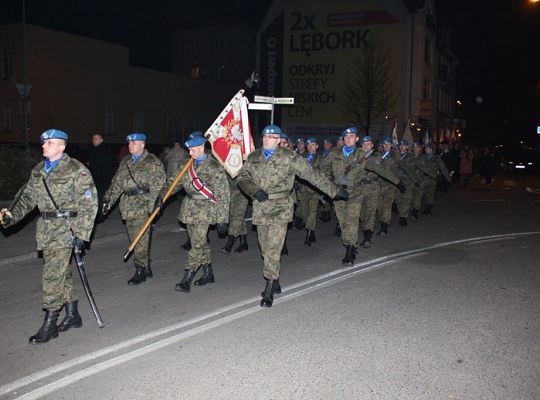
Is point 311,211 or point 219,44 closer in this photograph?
point 311,211

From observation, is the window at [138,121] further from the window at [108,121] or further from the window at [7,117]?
the window at [7,117]

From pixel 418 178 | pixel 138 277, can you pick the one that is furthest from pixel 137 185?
pixel 418 178

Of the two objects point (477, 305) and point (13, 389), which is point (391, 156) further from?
point (13, 389)

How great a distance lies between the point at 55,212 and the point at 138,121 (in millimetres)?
32131

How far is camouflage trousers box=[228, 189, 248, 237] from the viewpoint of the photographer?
9.58 metres

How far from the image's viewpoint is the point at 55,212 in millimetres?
5203

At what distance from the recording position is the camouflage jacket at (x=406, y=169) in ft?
41.1

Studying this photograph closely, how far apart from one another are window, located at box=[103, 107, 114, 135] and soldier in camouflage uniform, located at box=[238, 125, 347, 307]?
95.1 feet

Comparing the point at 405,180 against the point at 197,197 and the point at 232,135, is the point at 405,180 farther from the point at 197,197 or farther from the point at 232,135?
the point at 197,197

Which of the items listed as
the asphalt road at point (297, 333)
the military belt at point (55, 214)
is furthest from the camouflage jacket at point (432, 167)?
the military belt at point (55, 214)

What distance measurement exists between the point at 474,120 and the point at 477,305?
215 feet

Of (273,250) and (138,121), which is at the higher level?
(138,121)

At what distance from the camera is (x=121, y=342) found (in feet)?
16.9

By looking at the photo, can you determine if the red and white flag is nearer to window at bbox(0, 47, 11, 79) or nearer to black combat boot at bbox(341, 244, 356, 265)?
black combat boot at bbox(341, 244, 356, 265)
